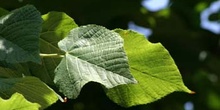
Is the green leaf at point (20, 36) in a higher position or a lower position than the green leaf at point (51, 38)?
higher

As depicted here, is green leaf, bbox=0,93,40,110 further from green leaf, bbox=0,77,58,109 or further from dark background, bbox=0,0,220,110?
dark background, bbox=0,0,220,110

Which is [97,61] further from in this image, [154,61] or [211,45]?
[211,45]

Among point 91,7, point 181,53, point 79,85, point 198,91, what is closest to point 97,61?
point 79,85

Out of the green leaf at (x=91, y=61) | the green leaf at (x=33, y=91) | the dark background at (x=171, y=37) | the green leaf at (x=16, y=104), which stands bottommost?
the dark background at (x=171, y=37)

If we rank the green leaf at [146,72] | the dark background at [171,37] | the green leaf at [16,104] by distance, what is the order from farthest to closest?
the dark background at [171,37] → the green leaf at [146,72] → the green leaf at [16,104]

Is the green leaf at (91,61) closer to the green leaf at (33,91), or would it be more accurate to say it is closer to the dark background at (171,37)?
the green leaf at (33,91)

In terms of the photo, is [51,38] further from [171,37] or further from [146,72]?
[171,37]

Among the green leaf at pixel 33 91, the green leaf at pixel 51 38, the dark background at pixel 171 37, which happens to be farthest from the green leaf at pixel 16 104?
the dark background at pixel 171 37
